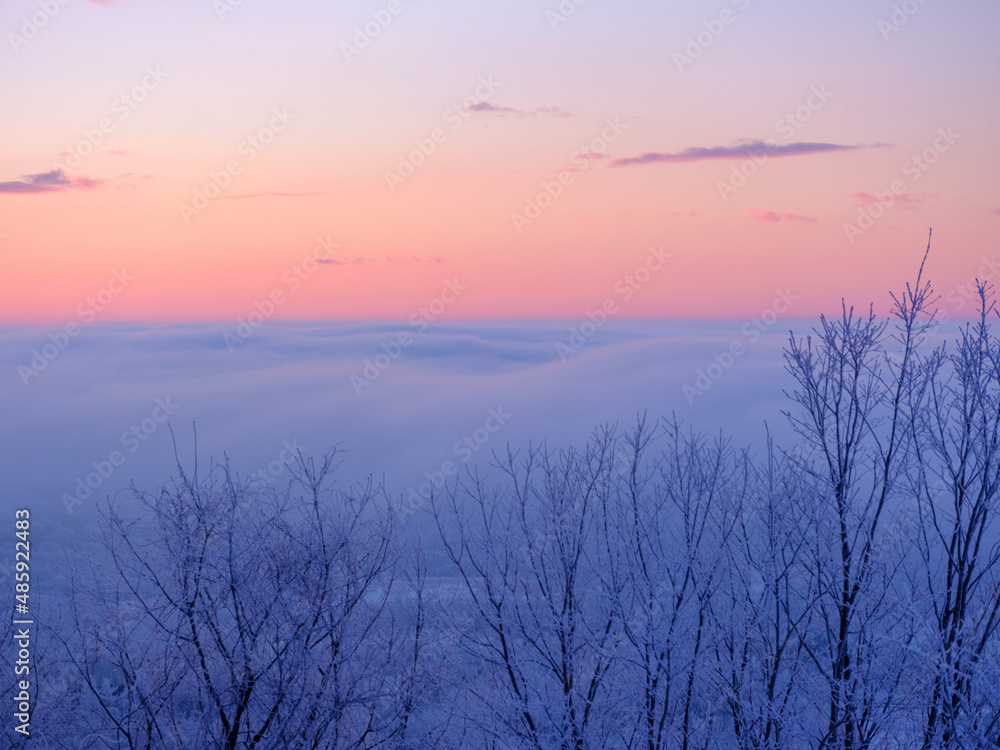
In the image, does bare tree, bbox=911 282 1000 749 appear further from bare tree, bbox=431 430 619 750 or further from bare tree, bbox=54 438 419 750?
bare tree, bbox=54 438 419 750

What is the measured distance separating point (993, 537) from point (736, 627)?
5286 millimetres

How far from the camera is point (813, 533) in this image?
14.2 meters

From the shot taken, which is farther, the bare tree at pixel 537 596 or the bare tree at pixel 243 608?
the bare tree at pixel 537 596

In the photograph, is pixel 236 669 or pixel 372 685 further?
pixel 372 685

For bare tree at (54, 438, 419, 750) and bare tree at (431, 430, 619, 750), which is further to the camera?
bare tree at (431, 430, 619, 750)

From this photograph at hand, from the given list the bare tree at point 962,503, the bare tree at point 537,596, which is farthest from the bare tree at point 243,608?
the bare tree at point 962,503

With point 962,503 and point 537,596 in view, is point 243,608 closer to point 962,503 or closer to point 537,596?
point 537,596

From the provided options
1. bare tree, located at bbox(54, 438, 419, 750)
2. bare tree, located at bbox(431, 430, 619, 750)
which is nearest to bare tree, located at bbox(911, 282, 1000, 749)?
bare tree, located at bbox(431, 430, 619, 750)

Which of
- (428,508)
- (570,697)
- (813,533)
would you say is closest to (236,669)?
(428,508)

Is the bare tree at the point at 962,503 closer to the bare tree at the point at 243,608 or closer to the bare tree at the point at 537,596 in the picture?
the bare tree at the point at 537,596

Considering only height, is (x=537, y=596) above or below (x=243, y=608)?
above

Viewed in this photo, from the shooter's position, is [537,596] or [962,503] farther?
[537,596]

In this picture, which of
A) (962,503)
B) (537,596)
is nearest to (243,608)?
(537,596)

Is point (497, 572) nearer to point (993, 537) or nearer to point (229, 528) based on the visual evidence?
point (229, 528)
